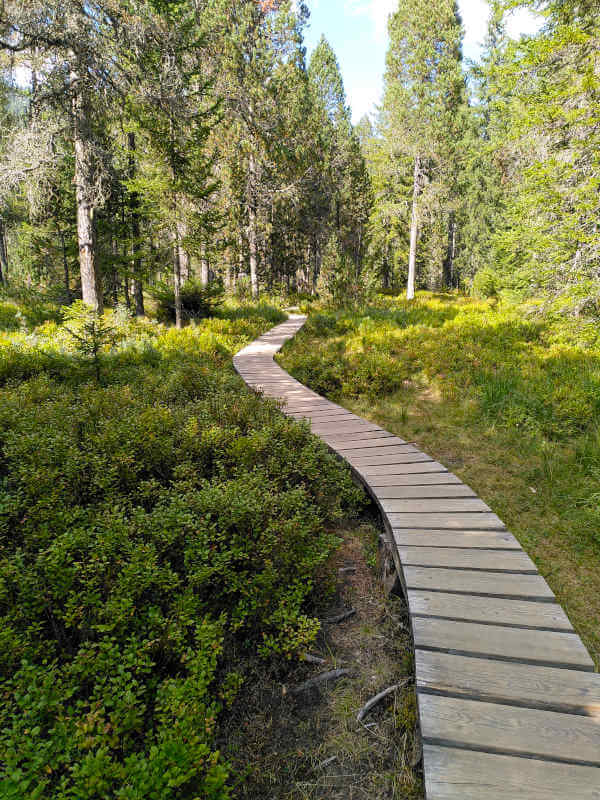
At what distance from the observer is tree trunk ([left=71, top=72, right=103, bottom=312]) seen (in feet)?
36.4

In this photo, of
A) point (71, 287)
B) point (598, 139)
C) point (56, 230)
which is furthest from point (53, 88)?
point (598, 139)

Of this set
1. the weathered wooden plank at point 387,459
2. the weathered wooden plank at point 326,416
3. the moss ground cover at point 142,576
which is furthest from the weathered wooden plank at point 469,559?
the weathered wooden plank at point 326,416

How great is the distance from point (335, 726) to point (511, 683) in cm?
101

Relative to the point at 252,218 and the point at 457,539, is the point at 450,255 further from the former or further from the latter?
the point at 457,539

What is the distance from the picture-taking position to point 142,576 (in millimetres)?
2533

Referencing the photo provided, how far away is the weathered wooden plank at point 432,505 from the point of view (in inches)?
151

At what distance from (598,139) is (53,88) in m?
13.2

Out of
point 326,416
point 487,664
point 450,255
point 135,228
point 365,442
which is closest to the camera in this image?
point 487,664

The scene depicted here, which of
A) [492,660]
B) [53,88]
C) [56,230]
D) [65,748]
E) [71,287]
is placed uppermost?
[53,88]

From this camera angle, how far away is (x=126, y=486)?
4016 mm

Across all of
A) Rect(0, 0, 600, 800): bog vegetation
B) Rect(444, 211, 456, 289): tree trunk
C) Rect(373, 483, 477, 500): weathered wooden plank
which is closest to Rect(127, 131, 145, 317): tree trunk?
Rect(0, 0, 600, 800): bog vegetation

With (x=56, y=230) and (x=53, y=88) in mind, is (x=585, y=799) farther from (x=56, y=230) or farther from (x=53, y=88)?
(x=56, y=230)

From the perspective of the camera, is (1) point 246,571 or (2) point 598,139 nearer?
(1) point 246,571

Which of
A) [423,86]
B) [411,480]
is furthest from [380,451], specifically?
[423,86]
